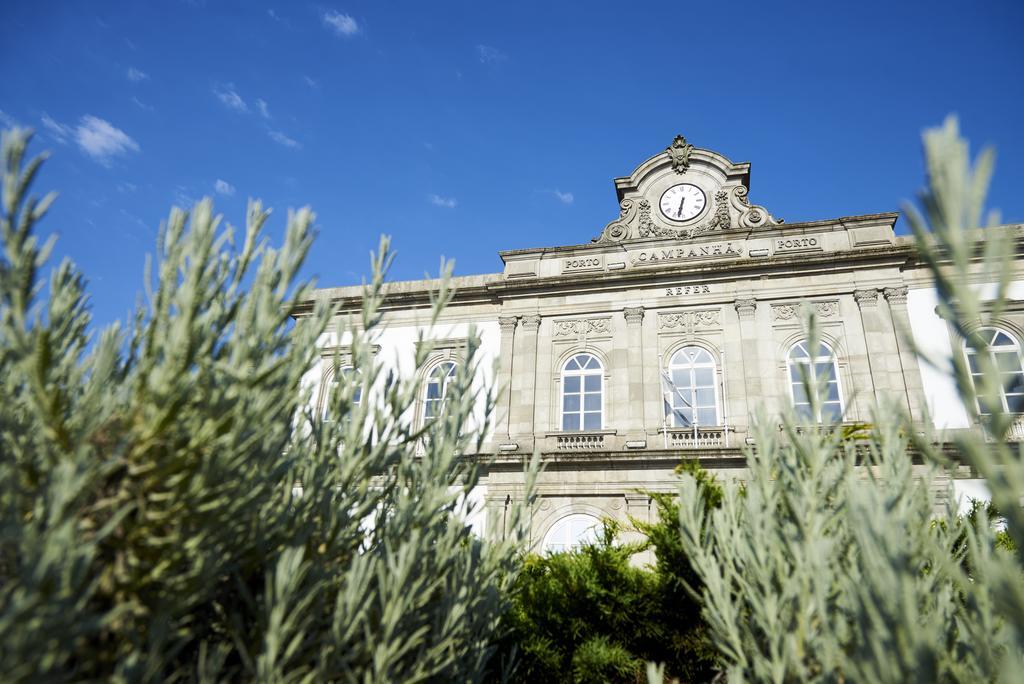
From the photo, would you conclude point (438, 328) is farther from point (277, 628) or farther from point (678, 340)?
point (277, 628)

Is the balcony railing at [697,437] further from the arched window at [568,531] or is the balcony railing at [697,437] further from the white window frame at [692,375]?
the arched window at [568,531]

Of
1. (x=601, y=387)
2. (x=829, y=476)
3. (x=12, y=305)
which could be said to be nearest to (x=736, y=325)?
(x=601, y=387)

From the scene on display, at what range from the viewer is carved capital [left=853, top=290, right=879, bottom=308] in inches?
594

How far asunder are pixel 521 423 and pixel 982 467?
14.1m

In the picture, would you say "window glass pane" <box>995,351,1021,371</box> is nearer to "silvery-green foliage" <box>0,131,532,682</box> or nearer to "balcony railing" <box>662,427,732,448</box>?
"balcony railing" <box>662,427,732,448</box>

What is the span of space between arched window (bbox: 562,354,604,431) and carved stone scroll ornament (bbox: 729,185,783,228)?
18.9ft

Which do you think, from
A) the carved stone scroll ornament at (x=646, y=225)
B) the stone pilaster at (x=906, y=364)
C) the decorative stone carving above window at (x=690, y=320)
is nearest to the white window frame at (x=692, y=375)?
the decorative stone carving above window at (x=690, y=320)

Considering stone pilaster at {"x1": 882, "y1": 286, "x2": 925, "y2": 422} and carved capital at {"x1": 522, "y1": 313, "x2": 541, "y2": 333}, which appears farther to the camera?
carved capital at {"x1": 522, "y1": 313, "x2": 541, "y2": 333}

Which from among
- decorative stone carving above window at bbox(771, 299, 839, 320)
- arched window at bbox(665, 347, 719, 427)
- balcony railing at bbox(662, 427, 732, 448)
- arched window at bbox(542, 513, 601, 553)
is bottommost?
arched window at bbox(542, 513, 601, 553)

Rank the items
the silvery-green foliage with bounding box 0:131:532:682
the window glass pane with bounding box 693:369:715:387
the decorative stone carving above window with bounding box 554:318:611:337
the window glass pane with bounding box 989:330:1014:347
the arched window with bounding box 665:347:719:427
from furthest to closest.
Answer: the decorative stone carving above window with bounding box 554:318:611:337
the window glass pane with bounding box 693:369:715:387
the arched window with bounding box 665:347:719:427
the window glass pane with bounding box 989:330:1014:347
the silvery-green foliage with bounding box 0:131:532:682

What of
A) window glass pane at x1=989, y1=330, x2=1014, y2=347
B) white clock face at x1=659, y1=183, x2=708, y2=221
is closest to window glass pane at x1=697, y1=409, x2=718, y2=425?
white clock face at x1=659, y1=183, x2=708, y2=221

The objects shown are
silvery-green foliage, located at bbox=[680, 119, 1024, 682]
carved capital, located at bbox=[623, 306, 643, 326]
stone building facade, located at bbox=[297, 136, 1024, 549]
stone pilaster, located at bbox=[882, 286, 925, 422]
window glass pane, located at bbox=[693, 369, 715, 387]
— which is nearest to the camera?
silvery-green foliage, located at bbox=[680, 119, 1024, 682]

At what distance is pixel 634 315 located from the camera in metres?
16.6

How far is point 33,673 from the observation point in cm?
250
